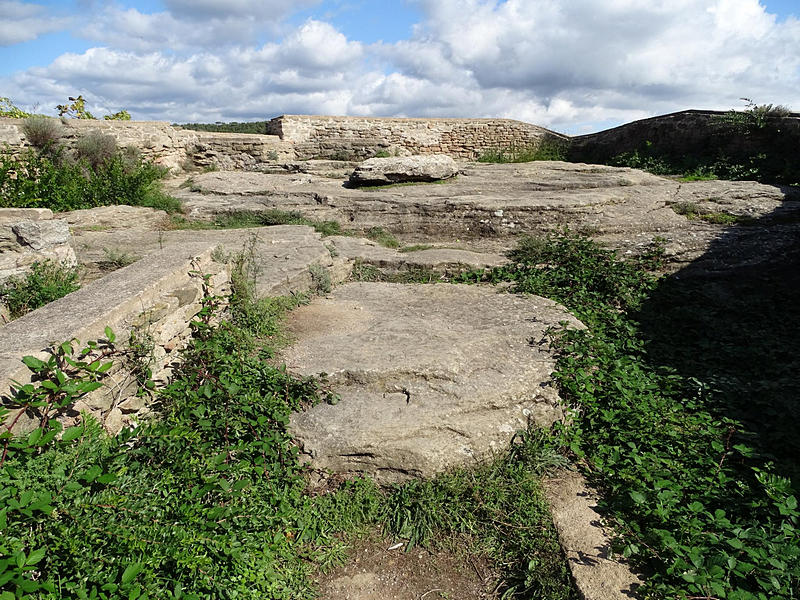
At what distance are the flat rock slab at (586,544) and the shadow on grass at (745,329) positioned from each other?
1221 millimetres

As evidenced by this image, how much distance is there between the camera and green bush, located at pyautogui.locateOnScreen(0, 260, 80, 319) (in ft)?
12.3

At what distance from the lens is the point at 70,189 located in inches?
292

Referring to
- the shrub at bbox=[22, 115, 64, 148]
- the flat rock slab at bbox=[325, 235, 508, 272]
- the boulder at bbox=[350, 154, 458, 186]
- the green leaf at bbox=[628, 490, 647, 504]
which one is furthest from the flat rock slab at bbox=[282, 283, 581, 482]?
the shrub at bbox=[22, 115, 64, 148]

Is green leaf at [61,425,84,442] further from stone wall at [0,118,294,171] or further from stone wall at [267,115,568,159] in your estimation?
stone wall at [267,115,568,159]

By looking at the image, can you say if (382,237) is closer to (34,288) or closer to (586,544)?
(34,288)

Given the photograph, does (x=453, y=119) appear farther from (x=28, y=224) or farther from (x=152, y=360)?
(x=152, y=360)

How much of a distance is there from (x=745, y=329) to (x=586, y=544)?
318 centimetres

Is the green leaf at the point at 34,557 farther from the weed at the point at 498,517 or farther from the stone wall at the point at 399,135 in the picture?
the stone wall at the point at 399,135

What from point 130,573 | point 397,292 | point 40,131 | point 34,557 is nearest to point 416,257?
point 397,292

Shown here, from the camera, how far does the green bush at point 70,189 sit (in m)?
6.92

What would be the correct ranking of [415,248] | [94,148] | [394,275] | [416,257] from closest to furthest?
[394,275] → [416,257] → [415,248] → [94,148]

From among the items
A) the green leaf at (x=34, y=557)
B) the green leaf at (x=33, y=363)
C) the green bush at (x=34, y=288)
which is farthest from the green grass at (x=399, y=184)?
the green leaf at (x=34, y=557)

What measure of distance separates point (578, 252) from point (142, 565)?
524 cm

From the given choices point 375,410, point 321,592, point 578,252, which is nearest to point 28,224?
point 375,410
